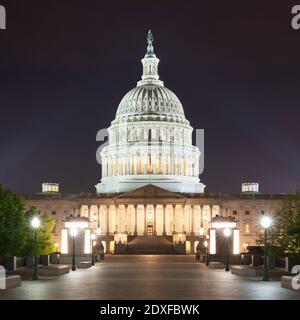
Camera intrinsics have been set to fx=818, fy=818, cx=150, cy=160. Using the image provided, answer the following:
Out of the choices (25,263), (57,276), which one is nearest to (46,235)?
(25,263)

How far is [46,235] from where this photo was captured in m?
114

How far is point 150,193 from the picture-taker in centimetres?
17938

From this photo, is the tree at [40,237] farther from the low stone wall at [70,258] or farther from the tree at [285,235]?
the tree at [285,235]

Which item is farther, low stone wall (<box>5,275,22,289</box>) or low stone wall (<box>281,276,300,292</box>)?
low stone wall (<box>281,276,300,292</box>)

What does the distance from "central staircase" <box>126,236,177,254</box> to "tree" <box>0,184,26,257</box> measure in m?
56.1

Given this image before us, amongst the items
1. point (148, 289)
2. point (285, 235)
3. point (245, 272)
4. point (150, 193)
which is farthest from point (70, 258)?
point (150, 193)

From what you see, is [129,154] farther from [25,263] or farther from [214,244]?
[25,263]

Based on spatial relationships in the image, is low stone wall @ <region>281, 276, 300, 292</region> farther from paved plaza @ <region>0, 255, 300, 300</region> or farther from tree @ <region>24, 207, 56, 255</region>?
tree @ <region>24, 207, 56, 255</region>

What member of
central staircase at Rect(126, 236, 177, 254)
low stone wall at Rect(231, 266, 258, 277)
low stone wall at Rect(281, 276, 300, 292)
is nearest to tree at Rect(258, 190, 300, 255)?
low stone wall at Rect(231, 266, 258, 277)

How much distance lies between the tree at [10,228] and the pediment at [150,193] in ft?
299

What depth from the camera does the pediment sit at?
586 feet

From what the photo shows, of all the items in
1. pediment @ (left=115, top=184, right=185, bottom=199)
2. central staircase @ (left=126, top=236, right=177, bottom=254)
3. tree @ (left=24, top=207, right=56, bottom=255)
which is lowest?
central staircase @ (left=126, top=236, right=177, bottom=254)

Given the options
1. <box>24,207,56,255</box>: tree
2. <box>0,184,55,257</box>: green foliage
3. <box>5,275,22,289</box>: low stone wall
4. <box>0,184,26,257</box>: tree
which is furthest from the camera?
<box>24,207,56,255</box>: tree
